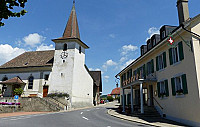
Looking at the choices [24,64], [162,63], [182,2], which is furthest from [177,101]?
[24,64]

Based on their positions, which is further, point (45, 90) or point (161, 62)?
point (45, 90)

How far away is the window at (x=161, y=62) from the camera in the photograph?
14015mm

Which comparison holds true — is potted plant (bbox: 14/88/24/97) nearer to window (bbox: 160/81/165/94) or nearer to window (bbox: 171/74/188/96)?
window (bbox: 160/81/165/94)

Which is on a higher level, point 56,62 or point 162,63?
point 56,62

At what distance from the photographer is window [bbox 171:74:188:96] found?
11042 millimetres

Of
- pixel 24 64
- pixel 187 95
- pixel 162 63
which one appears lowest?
pixel 187 95

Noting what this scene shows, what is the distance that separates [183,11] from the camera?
44.0 feet

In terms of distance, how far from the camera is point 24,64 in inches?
1256

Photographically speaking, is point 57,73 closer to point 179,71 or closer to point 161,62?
point 161,62

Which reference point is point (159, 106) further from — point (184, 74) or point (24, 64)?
point (24, 64)

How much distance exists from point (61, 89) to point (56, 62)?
16.7ft

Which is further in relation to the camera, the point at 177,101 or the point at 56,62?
the point at 56,62

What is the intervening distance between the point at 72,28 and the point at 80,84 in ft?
35.3

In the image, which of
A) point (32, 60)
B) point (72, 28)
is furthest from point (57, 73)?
point (72, 28)
